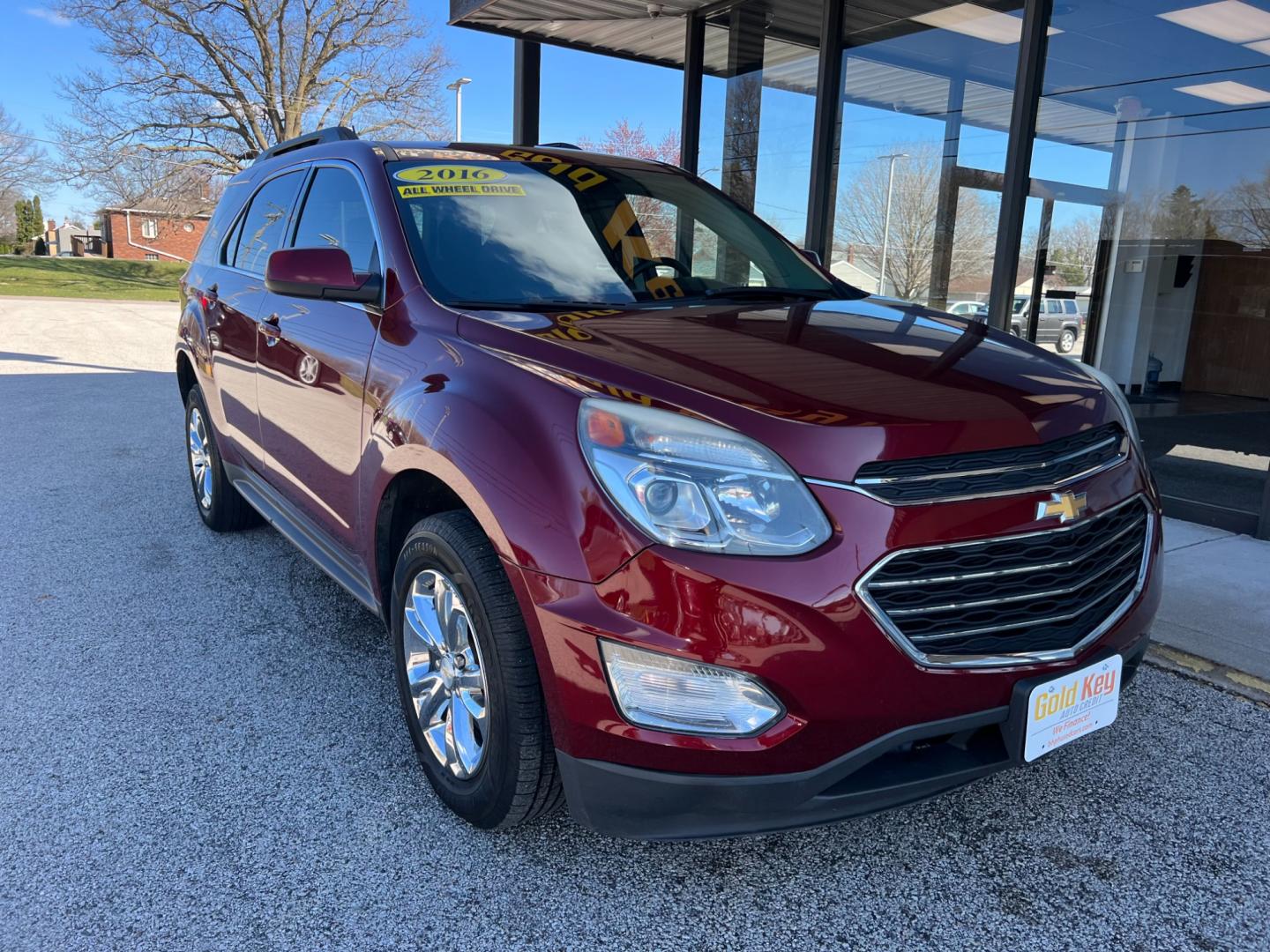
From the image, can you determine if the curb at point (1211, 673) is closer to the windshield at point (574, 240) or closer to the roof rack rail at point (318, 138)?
the windshield at point (574, 240)

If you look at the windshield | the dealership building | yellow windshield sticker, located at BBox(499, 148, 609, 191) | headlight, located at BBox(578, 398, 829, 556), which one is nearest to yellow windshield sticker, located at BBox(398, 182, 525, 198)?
the windshield

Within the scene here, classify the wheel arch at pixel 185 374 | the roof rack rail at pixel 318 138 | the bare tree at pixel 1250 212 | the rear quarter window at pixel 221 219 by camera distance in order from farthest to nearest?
the bare tree at pixel 1250 212 → the wheel arch at pixel 185 374 → the rear quarter window at pixel 221 219 → the roof rack rail at pixel 318 138

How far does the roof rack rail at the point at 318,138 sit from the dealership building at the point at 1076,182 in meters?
4.27

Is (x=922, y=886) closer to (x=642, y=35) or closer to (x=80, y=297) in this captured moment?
(x=642, y=35)

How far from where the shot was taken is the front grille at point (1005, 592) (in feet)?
5.96

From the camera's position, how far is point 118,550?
4.51m

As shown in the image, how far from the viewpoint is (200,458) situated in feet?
16.1

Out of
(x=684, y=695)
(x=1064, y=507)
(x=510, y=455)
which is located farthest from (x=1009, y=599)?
(x=510, y=455)

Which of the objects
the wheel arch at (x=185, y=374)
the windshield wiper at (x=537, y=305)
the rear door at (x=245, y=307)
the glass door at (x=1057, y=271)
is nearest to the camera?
the windshield wiper at (x=537, y=305)

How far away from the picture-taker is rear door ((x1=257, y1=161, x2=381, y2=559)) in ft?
9.18

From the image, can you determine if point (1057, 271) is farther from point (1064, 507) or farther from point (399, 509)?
point (399, 509)

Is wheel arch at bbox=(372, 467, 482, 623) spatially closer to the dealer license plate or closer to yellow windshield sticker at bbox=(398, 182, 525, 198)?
yellow windshield sticker at bbox=(398, 182, 525, 198)

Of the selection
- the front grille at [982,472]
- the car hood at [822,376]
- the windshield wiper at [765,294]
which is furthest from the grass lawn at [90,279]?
the front grille at [982,472]

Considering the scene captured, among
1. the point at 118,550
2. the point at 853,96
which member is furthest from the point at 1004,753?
the point at 853,96
